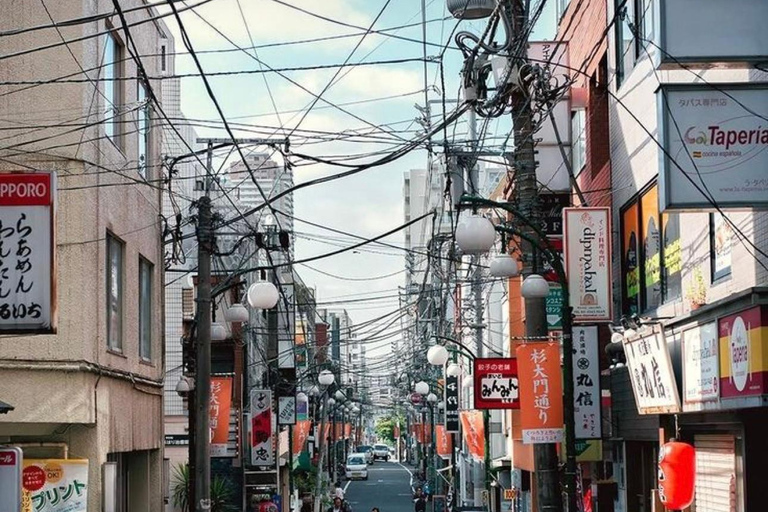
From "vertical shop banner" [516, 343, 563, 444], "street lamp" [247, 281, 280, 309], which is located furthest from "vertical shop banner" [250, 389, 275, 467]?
"vertical shop banner" [516, 343, 563, 444]

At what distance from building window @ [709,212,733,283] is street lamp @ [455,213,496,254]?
3006 millimetres

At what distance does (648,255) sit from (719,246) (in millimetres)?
5521

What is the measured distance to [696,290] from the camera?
18312 mm

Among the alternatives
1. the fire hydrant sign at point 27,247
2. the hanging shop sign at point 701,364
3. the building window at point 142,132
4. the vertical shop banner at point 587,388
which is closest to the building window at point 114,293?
the building window at point 142,132

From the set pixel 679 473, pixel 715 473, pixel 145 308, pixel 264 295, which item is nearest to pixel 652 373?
pixel 715 473

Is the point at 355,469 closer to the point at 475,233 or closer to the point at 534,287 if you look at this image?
the point at 534,287

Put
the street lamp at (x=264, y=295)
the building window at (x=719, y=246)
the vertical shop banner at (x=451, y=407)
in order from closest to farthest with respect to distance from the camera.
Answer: the building window at (x=719, y=246), the street lamp at (x=264, y=295), the vertical shop banner at (x=451, y=407)

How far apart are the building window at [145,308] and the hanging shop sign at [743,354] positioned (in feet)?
49.5

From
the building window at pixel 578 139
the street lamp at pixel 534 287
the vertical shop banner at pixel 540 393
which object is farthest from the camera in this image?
the building window at pixel 578 139

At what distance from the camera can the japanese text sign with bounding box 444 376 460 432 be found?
175 feet

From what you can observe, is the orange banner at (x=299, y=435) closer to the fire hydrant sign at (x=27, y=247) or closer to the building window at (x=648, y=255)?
the building window at (x=648, y=255)

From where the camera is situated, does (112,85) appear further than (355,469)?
No

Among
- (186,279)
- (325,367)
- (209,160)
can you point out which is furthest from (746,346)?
(325,367)

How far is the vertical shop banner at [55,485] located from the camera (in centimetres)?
1925
